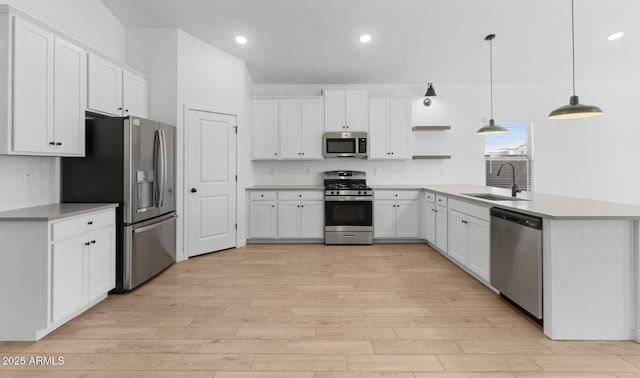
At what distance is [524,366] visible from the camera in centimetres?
194

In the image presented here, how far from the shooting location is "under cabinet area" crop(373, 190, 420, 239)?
520cm

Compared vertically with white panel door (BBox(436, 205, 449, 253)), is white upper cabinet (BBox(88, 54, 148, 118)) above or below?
above

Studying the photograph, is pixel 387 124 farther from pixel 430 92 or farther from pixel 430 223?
pixel 430 223

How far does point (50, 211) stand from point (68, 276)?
0.55 m

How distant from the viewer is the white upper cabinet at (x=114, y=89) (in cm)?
318

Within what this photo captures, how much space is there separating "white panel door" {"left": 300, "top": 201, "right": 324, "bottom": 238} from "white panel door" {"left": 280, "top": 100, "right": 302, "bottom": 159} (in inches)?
36.2

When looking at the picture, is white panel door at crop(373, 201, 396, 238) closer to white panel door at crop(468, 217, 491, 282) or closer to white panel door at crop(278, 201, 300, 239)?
white panel door at crop(278, 201, 300, 239)

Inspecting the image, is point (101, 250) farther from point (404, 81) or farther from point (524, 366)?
point (404, 81)

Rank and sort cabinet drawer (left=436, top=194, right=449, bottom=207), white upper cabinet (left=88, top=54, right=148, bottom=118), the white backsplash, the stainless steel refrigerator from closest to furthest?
the white backsplash < the stainless steel refrigerator < white upper cabinet (left=88, top=54, right=148, bottom=118) < cabinet drawer (left=436, top=194, right=449, bottom=207)

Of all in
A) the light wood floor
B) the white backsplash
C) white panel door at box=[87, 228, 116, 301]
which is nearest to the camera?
the light wood floor

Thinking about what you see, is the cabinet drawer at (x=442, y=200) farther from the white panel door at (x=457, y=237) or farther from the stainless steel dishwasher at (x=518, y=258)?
the stainless steel dishwasher at (x=518, y=258)

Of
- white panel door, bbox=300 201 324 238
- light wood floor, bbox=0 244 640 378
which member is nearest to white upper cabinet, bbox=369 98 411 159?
white panel door, bbox=300 201 324 238

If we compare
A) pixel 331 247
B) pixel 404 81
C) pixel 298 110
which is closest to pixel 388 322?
pixel 331 247

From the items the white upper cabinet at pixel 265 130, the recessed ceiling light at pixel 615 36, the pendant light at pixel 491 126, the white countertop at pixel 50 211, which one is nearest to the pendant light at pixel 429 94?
the pendant light at pixel 491 126
